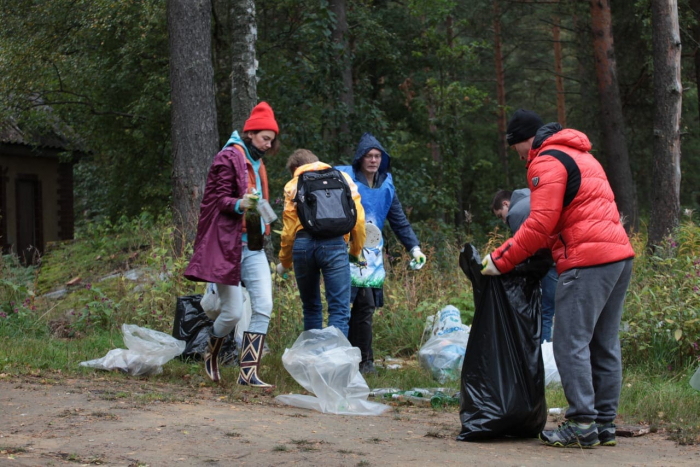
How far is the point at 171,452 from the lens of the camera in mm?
3795

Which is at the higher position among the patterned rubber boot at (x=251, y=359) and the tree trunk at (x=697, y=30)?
the tree trunk at (x=697, y=30)

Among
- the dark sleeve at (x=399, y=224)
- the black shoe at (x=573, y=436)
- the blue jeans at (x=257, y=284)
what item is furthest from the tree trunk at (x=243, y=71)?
the black shoe at (x=573, y=436)

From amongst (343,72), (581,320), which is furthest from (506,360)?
(343,72)

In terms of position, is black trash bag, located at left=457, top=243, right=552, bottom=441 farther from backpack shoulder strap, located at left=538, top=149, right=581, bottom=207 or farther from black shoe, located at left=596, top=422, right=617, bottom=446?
backpack shoulder strap, located at left=538, top=149, right=581, bottom=207

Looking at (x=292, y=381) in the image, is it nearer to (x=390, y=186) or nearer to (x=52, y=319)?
(x=390, y=186)

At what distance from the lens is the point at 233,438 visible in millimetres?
4113

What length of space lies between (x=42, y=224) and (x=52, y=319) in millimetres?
15433

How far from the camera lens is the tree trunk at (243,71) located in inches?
380

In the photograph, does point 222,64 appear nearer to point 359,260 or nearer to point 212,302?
point 359,260

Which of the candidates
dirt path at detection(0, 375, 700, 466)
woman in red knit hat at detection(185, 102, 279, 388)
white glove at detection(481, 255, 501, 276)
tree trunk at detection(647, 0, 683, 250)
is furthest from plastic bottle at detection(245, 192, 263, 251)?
tree trunk at detection(647, 0, 683, 250)

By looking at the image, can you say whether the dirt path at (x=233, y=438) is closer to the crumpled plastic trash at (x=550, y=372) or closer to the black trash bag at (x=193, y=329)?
the crumpled plastic trash at (x=550, y=372)

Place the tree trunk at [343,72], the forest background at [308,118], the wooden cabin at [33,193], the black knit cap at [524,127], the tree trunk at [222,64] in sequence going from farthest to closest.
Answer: the wooden cabin at [33,193], the tree trunk at [222,64], the tree trunk at [343,72], the forest background at [308,118], the black knit cap at [524,127]

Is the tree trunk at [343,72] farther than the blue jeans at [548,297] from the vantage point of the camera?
Yes

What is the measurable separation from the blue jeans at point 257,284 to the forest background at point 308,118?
1270mm
